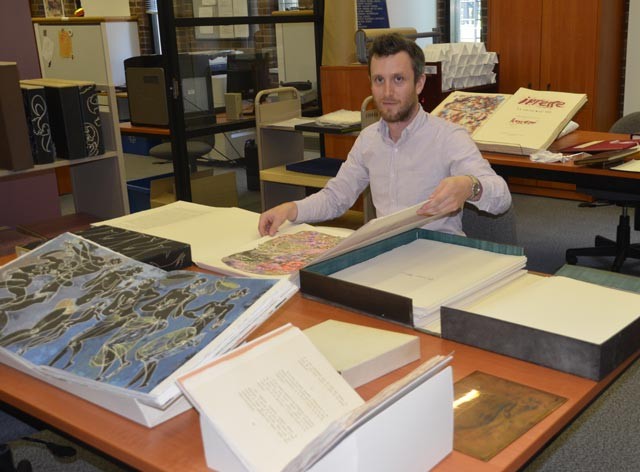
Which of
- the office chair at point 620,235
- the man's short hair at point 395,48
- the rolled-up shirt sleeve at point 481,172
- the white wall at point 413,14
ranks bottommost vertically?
the office chair at point 620,235

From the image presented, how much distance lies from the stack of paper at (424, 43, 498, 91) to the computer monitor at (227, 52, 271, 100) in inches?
41.2

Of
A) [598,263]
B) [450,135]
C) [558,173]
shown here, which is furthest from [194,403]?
[598,263]

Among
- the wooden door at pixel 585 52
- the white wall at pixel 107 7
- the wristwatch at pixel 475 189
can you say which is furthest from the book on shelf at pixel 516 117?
the white wall at pixel 107 7

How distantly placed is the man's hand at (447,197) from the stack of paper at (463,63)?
3.04 meters

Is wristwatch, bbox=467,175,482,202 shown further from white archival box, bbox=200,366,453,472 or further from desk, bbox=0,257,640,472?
white archival box, bbox=200,366,453,472

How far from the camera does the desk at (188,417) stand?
99 centimetres

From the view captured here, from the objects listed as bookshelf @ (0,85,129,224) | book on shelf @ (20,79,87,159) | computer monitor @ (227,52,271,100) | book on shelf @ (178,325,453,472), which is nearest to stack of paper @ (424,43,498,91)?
computer monitor @ (227,52,271,100)

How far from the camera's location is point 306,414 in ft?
3.06

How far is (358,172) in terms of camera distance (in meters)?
2.44

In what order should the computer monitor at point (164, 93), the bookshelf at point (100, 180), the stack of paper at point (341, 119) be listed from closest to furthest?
the bookshelf at point (100, 180) < the stack of paper at point (341, 119) < the computer monitor at point (164, 93)

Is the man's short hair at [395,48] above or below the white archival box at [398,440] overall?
above

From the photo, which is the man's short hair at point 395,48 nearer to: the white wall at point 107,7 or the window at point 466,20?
the window at point 466,20

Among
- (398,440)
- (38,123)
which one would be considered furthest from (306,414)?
(38,123)

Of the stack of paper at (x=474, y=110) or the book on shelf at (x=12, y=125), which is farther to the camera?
the stack of paper at (x=474, y=110)
